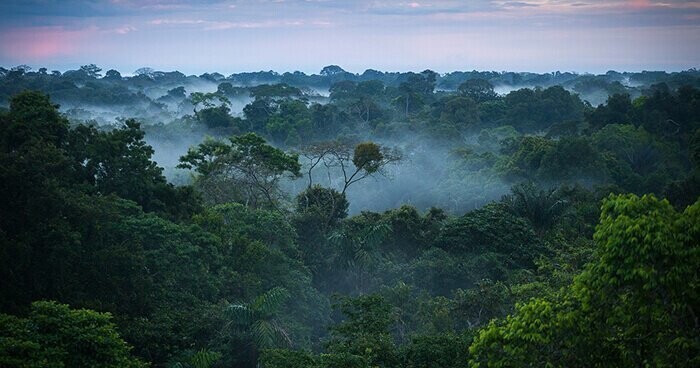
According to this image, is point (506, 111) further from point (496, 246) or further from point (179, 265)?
point (179, 265)

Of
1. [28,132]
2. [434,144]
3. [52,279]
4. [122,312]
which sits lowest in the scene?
[434,144]

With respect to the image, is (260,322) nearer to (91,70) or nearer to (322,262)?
(322,262)

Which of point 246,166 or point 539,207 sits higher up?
point 246,166

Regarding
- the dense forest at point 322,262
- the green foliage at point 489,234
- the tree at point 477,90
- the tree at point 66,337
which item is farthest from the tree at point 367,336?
the tree at point 477,90

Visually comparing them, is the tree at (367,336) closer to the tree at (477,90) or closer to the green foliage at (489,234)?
the green foliage at (489,234)

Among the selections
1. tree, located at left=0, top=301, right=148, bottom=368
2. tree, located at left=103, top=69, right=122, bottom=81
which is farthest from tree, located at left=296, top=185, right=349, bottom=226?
tree, located at left=103, top=69, right=122, bottom=81

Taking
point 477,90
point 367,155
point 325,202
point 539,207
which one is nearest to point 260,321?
point 367,155

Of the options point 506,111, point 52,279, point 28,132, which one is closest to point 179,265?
point 52,279

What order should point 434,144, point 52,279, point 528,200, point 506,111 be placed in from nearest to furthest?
point 52,279, point 528,200, point 434,144, point 506,111
